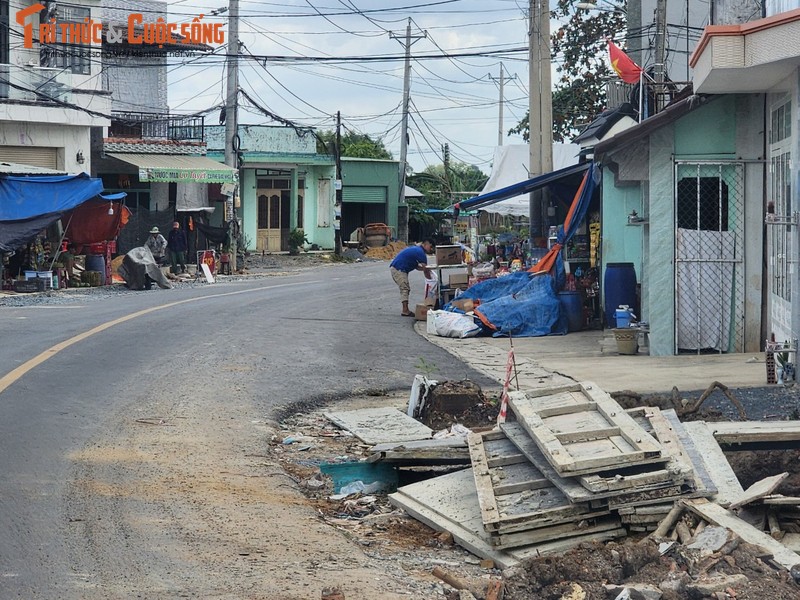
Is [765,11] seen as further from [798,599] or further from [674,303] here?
[798,599]

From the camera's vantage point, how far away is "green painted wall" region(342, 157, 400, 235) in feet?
184

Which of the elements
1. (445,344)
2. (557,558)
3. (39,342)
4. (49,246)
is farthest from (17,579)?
(49,246)

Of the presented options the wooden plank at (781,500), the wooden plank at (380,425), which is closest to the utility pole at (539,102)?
the wooden plank at (380,425)

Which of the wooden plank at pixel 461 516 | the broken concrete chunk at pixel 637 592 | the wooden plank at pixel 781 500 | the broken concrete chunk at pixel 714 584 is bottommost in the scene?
the wooden plank at pixel 461 516

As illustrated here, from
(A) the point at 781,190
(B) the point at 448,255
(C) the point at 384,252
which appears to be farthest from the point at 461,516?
(C) the point at 384,252

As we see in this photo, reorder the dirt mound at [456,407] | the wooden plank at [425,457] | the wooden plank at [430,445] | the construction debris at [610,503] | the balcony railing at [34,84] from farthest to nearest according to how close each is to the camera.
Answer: the balcony railing at [34,84] < the dirt mound at [456,407] < the wooden plank at [430,445] < the wooden plank at [425,457] < the construction debris at [610,503]

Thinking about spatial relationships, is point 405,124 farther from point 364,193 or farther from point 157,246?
point 157,246

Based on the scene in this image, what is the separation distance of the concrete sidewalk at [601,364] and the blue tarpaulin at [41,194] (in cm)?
1230

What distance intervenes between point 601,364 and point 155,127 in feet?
103

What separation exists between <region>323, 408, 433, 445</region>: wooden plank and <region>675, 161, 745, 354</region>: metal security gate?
5547 millimetres

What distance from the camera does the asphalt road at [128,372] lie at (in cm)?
631

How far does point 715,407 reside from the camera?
1025 cm

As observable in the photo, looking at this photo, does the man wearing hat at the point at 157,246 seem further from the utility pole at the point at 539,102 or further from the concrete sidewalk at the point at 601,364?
the concrete sidewalk at the point at 601,364

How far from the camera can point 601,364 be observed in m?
14.2
